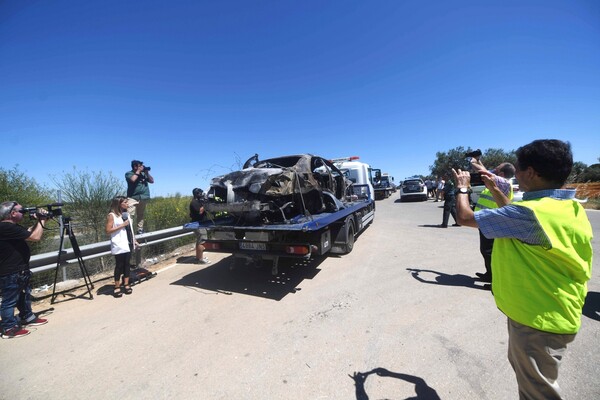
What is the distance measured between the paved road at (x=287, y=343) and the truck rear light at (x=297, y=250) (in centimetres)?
66

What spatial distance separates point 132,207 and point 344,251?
4956 mm

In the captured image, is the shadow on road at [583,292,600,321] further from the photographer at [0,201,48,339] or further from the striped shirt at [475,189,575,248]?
the photographer at [0,201,48,339]

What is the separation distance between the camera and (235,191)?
14.9 ft

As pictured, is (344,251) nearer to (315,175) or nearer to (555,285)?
(315,175)

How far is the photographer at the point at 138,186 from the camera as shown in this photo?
5969 millimetres

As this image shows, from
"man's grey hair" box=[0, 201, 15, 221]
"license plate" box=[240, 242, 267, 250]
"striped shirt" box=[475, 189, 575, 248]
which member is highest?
"man's grey hair" box=[0, 201, 15, 221]

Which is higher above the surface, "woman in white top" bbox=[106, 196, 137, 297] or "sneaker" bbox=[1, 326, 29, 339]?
"woman in white top" bbox=[106, 196, 137, 297]

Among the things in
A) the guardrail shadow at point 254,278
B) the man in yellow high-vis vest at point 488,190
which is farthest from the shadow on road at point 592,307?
the guardrail shadow at point 254,278

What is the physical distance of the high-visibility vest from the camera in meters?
1.35

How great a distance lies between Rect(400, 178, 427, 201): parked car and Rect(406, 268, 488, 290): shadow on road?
16749 mm

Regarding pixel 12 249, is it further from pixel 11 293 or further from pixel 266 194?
pixel 266 194

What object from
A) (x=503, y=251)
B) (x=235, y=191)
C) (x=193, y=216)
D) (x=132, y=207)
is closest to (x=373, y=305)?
(x=503, y=251)

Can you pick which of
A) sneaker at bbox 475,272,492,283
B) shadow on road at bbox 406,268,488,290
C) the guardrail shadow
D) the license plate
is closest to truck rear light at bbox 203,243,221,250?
the license plate

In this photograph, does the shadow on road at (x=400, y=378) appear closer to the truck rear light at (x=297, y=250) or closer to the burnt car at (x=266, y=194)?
the truck rear light at (x=297, y=250)
